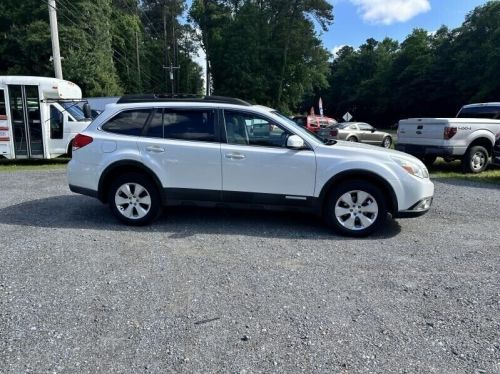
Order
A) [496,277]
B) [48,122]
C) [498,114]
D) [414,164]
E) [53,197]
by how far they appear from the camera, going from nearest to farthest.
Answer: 1. [496,277]
2. [414,164]
3. [53,197]
4. [498,114]
5. [48,122]

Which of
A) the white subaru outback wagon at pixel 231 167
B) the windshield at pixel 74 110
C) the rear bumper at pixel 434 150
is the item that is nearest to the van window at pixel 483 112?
the rear bumper at pixel 434 150

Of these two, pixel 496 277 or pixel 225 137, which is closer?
pixel 496 277

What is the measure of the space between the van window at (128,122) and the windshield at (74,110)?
8570 millimetres

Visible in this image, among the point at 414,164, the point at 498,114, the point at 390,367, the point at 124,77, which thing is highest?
the point at 124,77

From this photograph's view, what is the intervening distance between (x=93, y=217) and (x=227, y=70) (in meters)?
43.9

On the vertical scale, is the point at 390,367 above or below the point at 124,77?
below

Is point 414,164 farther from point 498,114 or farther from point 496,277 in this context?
point 498,114

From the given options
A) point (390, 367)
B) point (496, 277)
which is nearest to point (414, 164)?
point (496, 277)

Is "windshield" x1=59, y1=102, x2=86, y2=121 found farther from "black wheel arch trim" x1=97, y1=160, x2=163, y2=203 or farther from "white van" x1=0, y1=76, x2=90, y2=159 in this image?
"black wheel arch trim" x1=97, y1=160, x2=163, y2=203

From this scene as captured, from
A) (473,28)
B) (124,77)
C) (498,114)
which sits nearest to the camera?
(498,114)

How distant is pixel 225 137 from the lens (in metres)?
5.52

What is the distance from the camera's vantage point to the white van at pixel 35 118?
12.3 m

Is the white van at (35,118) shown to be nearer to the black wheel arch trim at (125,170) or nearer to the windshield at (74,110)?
the windshield at (74,110)

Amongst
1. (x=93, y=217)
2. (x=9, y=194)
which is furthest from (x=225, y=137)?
(x=9, y=194)
